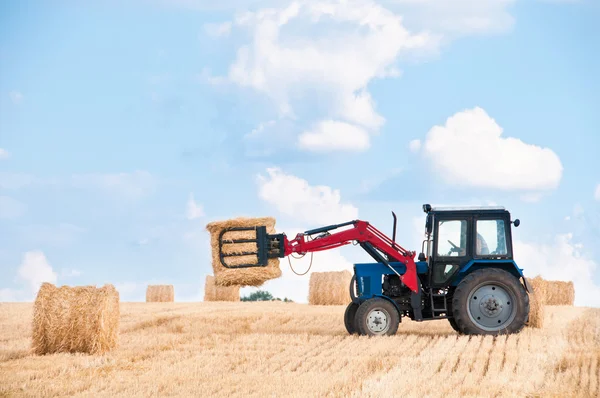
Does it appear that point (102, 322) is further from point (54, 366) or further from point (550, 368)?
point (550, 368)

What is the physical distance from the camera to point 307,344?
40.4 feet

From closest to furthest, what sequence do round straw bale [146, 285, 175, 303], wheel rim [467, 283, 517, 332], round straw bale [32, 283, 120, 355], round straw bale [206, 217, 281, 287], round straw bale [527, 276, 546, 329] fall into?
1. round straw bale [32, 283, 120, 355]
2. round straw bale [206, 217, 281, 287]
3. wheel rim [467, 283, 517, 332]
4. round straw bale [527, 276, 546, 329]
5. round straw bale [146, 285, 175, 303]

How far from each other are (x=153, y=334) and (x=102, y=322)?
2.87 meters

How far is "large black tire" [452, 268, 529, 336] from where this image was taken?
13406mm

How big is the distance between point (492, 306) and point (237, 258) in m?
4.51

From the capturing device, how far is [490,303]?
13.5 meters

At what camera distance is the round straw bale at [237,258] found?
13.2 metres

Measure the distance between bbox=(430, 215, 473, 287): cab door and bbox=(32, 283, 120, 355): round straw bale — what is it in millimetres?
5670

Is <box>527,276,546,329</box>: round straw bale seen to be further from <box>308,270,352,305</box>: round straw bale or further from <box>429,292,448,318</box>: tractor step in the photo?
<box>308,270,352,305</box>: round straw bale

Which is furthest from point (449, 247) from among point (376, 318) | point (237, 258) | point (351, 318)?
point (237, 258)

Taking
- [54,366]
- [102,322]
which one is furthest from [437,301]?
[54,366]

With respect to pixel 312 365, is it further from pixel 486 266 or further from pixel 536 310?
pixel 536 310

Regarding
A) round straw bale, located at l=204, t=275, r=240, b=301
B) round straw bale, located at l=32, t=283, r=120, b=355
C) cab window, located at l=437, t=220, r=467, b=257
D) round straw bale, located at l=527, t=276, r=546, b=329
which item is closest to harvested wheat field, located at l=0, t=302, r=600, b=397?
round straw bale, located at l=32, t=283, r=120, b=355

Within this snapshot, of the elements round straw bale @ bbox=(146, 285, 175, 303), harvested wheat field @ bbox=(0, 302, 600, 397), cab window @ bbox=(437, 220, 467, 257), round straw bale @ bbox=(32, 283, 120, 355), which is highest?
cab window @ bbox=(437, 220, 467, 257)
